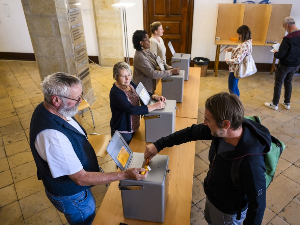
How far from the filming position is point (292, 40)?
3.93m

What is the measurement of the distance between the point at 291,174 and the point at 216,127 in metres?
2.49

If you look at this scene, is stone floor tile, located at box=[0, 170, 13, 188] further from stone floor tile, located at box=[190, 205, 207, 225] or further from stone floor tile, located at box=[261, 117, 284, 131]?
stone floor tile, located at box=[261, 117, 284, 131]

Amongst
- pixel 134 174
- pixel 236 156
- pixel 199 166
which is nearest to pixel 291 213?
pixel 199 166

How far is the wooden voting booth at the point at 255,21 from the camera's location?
19.0 ft

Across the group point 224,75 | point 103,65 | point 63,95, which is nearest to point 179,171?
point 63,95

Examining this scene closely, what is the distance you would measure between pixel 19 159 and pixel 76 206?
2308mm

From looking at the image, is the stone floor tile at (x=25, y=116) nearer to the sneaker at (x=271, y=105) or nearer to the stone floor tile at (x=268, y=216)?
the stone floor tile at (x=268, y=216)

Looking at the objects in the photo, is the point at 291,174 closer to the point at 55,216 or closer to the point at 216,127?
the point at 216,127

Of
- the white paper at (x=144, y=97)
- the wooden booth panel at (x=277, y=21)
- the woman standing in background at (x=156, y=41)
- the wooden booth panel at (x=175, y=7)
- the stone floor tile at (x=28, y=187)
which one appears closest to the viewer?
the white paper at (x=144, y=97)

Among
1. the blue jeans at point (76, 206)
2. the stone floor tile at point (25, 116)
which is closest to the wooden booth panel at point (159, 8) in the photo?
the stone floor tile at point (25, 116)

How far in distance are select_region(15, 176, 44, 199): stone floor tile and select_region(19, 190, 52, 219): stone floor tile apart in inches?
2.7

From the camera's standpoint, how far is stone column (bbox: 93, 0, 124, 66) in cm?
657

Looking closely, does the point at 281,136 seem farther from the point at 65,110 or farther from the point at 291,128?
the point at 65,110

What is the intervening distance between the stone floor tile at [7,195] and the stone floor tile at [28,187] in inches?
1.8
